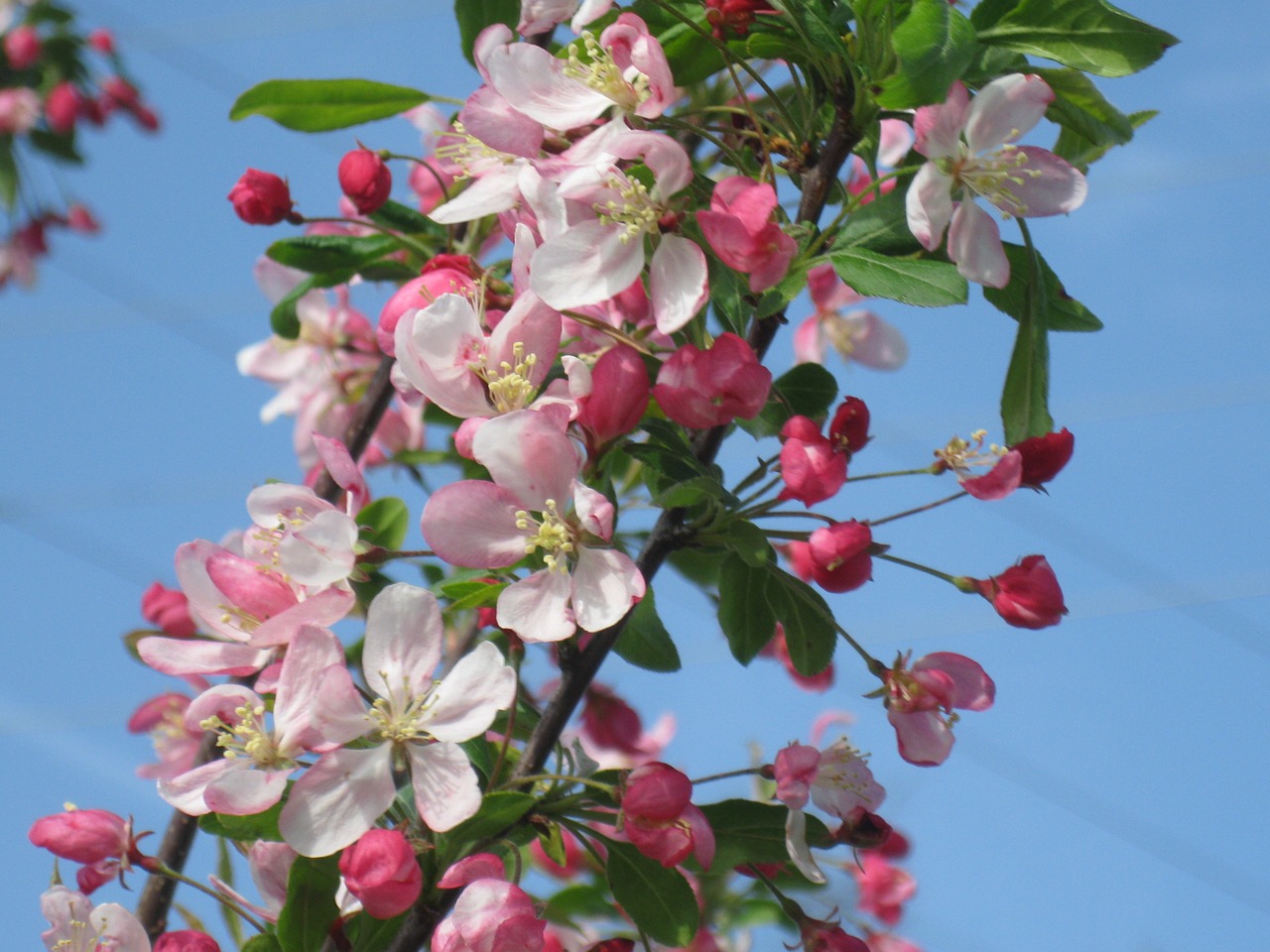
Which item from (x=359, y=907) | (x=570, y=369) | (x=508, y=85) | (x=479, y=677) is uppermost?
(x=508, y=85)

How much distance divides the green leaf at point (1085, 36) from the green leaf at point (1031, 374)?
0.53ft

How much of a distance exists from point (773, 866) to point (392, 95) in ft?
3.19

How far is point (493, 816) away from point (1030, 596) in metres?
0.49

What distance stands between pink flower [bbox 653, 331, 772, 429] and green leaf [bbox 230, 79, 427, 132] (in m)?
0.72

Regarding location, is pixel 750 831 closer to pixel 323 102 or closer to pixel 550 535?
pixel 550 535

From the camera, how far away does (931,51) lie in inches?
37.6

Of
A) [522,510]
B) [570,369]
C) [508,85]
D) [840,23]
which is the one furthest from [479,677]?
[840,23]

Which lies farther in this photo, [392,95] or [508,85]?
[392,95]

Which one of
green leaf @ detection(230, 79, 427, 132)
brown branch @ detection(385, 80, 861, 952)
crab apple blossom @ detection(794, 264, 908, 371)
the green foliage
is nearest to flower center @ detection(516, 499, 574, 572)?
brown branch @ detection(385, 80, 861, 952)

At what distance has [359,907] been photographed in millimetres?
1035

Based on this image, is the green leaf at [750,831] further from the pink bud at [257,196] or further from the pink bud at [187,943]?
the pink bud at [257,196]

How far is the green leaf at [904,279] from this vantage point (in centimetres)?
96

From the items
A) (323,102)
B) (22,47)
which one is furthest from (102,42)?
(323,102)

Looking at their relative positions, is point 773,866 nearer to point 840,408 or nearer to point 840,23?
point 840,408
